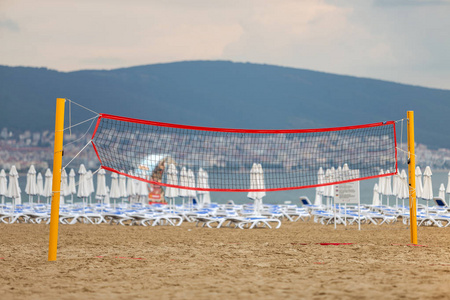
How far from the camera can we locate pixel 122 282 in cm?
600

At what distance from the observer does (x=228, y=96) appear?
123625mm

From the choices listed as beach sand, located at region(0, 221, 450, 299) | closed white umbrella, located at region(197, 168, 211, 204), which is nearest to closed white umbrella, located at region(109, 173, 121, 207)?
closed white umbrella, located at region(197, 168, 211, 204)

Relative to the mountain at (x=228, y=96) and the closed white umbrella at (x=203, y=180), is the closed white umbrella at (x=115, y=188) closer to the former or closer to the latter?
the closed white umbrella at (x=203, y=180)

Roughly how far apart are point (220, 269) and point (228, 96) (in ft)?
385

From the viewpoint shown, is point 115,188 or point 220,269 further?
point 115,188

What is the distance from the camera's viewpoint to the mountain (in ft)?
354

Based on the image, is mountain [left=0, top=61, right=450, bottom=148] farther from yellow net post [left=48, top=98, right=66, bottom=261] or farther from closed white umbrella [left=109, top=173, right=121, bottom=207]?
yellow net post [left=48, top=98, right=66, bottom=261]

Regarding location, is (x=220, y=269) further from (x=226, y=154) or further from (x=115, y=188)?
(x=226, y=154)

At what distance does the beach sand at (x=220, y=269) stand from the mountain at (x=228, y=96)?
97088 millimetres

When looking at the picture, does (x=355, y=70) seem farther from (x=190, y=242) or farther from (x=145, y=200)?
(x=190, y=242)

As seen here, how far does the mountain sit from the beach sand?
319ft

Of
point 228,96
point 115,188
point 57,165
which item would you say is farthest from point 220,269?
point 228,96

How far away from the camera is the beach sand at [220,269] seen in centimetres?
530

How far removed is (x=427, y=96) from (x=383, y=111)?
30.4 ft
